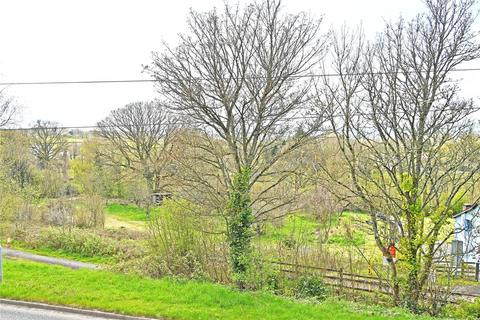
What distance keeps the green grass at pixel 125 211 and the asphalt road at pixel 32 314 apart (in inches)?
890

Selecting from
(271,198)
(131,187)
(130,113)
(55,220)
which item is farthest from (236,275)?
(130,113)

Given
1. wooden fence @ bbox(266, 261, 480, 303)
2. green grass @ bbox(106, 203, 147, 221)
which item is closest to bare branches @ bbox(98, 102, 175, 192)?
green grass @ bbox(106, 203, 147, 221)

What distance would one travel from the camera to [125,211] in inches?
1396

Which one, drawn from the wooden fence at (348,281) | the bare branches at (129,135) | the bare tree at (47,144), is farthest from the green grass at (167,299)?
the bare tree at (47,144)

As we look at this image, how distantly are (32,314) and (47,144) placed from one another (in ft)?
104

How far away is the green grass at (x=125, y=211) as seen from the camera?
3366cm

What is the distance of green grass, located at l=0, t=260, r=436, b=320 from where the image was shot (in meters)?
9.57

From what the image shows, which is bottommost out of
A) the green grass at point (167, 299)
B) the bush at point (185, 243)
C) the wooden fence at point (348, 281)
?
the green grass at point (167, 299)

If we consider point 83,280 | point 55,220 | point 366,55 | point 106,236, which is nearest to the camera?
point 83,280

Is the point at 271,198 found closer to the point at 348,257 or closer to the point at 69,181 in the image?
the point at 348,257

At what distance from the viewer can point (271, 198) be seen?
602 inches

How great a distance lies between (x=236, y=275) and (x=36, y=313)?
4987mm

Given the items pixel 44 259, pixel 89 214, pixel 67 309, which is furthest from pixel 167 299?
pixel 89 214

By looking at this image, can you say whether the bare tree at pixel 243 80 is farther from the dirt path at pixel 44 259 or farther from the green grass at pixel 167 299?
the dirt path at pixel 44 259
